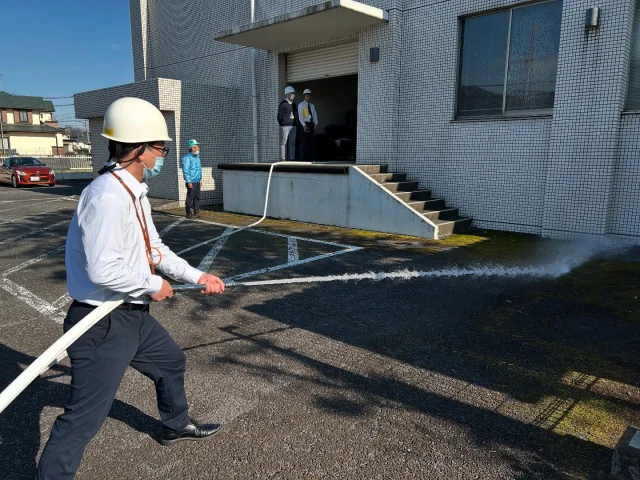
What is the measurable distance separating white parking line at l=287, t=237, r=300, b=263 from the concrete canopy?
4.87 metres

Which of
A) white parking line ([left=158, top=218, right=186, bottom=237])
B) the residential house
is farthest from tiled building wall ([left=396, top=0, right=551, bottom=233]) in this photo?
the residential house

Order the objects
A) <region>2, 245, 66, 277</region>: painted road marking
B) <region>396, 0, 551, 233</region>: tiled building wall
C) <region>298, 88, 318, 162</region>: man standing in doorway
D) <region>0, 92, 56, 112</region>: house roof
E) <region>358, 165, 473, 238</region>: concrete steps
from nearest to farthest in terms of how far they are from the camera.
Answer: <region>2, 245, 66, 277</region>: painted road marking, <region>396, 0, 551, 233</region>: tiled building wall, <region>358, 165, 473, 238</region>: concrete steps, <region>298, 88, 318, 162</region>: man standing in doorway, <region>0, 92, 56, 112</region>: house roof

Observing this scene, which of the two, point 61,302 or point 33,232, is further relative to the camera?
point 33,232

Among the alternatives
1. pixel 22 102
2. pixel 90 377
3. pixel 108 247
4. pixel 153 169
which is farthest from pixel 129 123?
pixel 22 102

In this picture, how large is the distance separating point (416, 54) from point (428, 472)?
9.42m

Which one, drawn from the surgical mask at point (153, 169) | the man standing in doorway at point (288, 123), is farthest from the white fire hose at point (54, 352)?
the man standing in doorway at point (288, 123)

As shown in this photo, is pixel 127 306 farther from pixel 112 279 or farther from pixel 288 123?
pixel 288 123

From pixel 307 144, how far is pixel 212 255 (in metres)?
6.62

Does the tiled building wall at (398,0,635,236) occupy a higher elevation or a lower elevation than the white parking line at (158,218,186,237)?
higher

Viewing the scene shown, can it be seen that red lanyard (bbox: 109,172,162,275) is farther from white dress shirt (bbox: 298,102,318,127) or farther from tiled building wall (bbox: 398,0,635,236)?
white dress shirt (bbox: 298,102,318,127)

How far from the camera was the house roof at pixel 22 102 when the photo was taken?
51656 mm

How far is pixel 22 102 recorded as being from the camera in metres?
53.2

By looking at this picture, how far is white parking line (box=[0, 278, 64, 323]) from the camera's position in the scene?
16.3 ft

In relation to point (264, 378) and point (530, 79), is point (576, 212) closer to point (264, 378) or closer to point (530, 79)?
point (530, 79)
